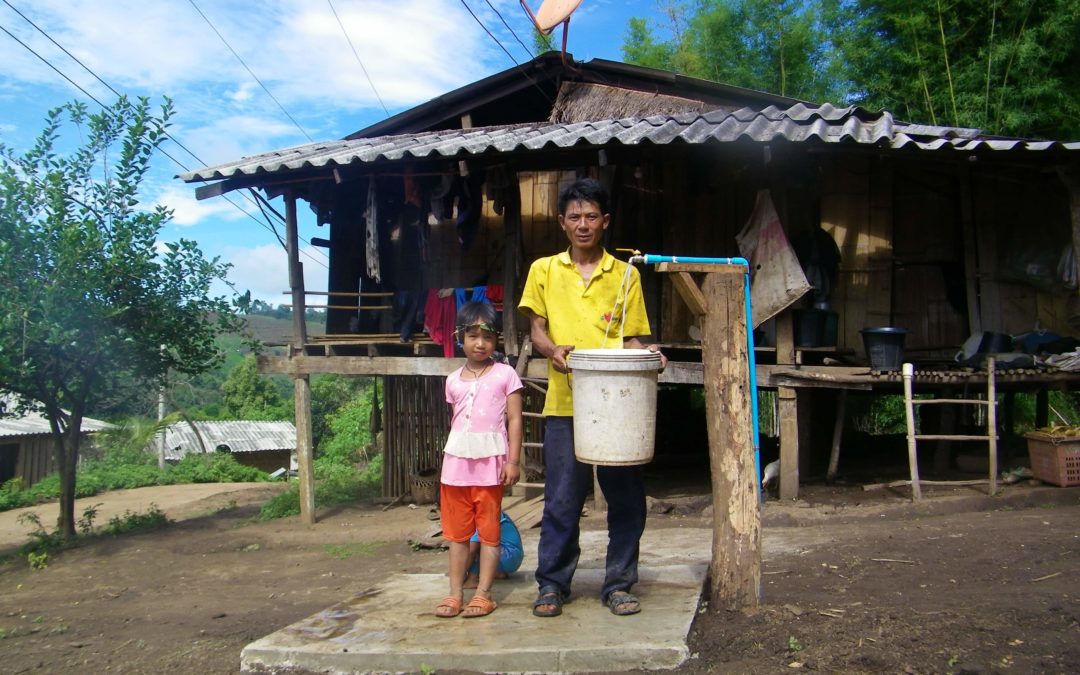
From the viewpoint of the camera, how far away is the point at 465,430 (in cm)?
374

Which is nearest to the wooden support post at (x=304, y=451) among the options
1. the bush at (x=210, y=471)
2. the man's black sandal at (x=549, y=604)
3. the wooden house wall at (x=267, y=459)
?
the man's black sandal at (x=549, y=604)

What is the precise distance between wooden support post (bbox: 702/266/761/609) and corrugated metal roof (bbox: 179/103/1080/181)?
3629 millimetres

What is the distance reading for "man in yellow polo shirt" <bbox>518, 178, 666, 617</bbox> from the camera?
356 centimetres

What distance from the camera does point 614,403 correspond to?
3.21m

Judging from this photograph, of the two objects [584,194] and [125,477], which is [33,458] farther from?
[584,194]

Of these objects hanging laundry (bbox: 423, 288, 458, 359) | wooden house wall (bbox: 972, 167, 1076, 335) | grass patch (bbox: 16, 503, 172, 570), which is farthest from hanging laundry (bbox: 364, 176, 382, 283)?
wooden house wall (bbox: 972, 167, 1076, 335)

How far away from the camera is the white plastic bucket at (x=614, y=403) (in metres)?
3.21

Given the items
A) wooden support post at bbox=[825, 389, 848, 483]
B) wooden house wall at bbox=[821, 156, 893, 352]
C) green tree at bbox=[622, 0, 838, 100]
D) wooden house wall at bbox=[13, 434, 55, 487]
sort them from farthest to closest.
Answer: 1. wooden house wall at bbox=[13, 434, 55, 487]
2. green tree at bbox=[622, 0, 838, 100]
3. wooden support post at bbox=[825, 389, 848, 483]
4. wooden house wall at bbox=[821, 156, 893, 352]

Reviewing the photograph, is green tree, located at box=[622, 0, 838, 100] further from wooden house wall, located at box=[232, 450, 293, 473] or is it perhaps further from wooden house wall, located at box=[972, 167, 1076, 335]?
wooden house wall, located at box=[232, 450, 293, 473]

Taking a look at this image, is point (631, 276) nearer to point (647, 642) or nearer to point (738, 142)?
point (647, 642)

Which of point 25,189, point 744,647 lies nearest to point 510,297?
point 25,189

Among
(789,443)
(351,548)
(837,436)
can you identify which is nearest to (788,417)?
(789,443)

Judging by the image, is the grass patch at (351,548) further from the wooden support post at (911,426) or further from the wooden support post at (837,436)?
the wooden support post at (911,426)

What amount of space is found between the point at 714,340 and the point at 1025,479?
5.85 metres
